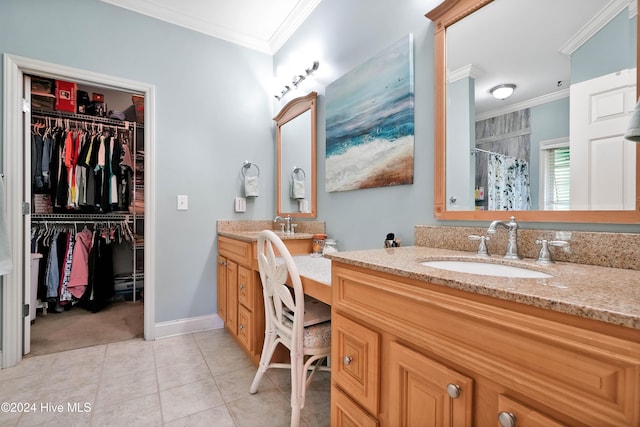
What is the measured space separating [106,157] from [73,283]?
1.27m

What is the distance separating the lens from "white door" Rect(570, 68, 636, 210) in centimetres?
89

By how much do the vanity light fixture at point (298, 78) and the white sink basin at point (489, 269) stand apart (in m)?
1.72

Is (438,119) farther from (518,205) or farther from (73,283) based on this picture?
(73,283)

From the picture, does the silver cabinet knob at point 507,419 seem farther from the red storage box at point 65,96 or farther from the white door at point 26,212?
the red storage box at point 65,96

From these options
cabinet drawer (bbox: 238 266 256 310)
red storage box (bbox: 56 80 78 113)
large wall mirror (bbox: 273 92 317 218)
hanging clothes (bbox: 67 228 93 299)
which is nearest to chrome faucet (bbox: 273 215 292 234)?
large wall mirror (bbox: 273 92 317 218)

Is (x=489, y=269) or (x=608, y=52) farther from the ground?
(x=608, y=52)

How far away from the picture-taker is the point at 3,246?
71.7 inches

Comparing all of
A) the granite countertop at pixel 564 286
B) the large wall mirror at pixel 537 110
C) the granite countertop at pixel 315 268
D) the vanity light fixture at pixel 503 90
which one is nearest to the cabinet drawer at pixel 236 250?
the granite countertop at pixel 315 268

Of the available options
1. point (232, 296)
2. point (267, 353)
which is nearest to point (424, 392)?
point (267, 353)

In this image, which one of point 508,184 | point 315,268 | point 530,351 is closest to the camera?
point 530,351

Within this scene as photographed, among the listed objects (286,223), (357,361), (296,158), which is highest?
(296,158)

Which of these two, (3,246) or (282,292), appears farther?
(3,246)

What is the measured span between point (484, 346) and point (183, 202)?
2.39 meters

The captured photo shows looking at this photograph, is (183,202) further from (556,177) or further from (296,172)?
(556,177)
